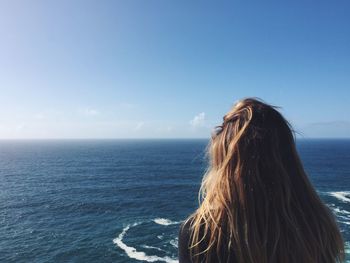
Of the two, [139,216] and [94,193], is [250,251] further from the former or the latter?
[94,193]

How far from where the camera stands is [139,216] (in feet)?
207

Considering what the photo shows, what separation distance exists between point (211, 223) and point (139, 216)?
6199cm

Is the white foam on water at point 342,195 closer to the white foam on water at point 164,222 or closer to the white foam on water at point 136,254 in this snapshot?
the white foam on water at point 164,222

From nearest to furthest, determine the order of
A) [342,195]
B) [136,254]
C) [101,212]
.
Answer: [136,254] → [101,212] → [342,195]

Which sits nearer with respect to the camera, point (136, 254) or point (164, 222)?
point (136, 254)

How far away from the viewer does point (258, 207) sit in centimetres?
365

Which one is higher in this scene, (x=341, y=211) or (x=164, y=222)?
(x=341, y=211)

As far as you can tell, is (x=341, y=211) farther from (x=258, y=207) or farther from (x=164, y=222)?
(x=258, y=207)

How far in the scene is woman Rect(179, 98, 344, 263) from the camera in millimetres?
3555

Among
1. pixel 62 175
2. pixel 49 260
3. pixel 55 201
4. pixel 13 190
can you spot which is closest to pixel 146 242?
pixel 49 260

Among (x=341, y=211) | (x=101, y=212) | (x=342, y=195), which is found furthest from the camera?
(x=342, y=195)

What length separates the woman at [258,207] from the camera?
3555 mm

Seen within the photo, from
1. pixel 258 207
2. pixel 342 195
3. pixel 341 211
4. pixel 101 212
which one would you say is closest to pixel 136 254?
pixel 101 212

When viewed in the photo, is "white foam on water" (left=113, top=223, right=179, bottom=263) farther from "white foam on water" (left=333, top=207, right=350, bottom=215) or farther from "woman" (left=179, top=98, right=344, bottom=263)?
"woman" (left=179, top=98, right=344, bottom=263)
